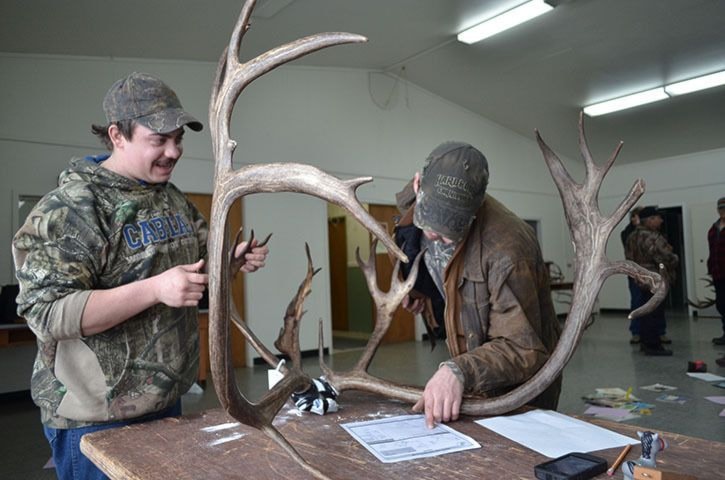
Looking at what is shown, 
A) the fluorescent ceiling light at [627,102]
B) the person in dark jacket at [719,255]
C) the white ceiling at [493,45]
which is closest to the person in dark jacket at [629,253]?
the person in dark jacket at [719,255]

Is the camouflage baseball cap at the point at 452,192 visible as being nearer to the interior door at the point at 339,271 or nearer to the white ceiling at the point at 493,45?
the white ceiling at the point at 493,45

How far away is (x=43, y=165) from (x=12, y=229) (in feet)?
2.26

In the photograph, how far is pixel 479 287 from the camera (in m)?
1.77

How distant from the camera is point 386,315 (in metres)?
2.04

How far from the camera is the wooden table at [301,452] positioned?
114cm

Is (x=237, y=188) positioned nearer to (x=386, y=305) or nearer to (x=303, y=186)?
(x=303, y=186)

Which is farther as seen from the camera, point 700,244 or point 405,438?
point 700,244

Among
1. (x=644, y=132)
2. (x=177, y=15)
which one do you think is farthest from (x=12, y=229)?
(x=644, y=132)

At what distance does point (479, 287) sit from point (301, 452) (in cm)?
80

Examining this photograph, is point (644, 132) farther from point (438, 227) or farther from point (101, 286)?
point (101, 286)

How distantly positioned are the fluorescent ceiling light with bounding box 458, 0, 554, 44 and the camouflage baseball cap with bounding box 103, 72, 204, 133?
5.48 m

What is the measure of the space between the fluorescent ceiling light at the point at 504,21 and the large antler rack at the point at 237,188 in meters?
5.61

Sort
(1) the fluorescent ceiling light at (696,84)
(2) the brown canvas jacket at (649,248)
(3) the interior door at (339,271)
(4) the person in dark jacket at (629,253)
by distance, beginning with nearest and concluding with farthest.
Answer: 1. (2) the brown canvas jacket at (649,248)
2. (4) the person in dark jacket at (629,253)
3. (1) the fluorescent ceiling light at (696,84)
4. (3) the interior door at (339,271)

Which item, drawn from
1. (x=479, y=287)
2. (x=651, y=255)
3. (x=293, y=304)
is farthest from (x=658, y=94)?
(x=293, y=304)
